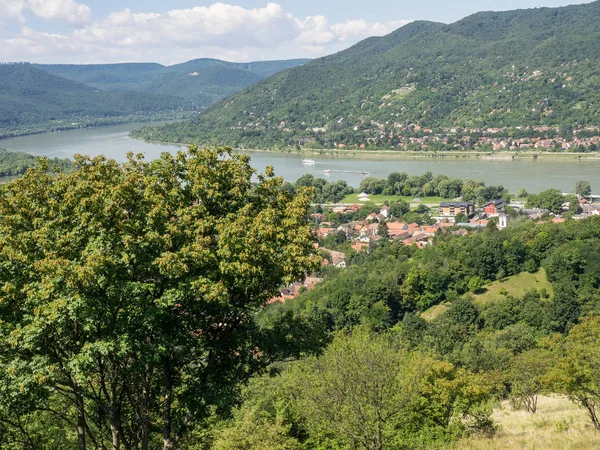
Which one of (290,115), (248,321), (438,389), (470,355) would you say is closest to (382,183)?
(470,355)

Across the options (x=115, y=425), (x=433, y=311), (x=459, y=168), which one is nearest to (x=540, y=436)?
(x=115, y=425)

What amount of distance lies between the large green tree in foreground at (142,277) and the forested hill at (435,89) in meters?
75.5

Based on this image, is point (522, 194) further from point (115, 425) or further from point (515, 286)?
point (115, 425)

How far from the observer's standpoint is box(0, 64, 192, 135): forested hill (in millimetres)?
132250

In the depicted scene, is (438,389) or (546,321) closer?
(438,389)

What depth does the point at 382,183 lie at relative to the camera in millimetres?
47188

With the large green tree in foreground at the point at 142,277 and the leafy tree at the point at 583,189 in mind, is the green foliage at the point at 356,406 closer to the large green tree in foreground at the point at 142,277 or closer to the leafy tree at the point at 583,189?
the large green tree in foreground at the point at 142,277

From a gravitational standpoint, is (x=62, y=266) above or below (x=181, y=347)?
above

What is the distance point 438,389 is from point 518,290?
56.9 feet

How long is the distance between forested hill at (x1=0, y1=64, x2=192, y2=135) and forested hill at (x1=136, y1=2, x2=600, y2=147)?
43.2 metres

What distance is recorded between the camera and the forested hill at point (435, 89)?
86.2 metres

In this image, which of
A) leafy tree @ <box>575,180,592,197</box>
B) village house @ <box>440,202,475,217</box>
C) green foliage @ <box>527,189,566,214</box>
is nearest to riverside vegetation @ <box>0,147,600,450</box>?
green foliage @ <box>527,189,566,214</box>

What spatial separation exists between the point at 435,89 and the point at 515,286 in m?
87.6

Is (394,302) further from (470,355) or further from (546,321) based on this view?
(470,355)
